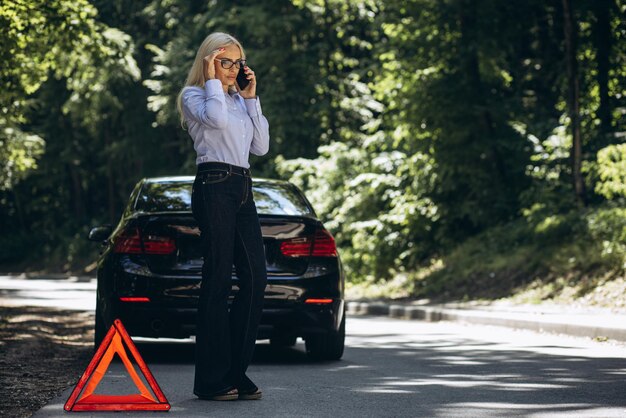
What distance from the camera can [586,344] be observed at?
1191cm

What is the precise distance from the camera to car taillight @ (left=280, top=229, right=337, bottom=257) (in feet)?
31.0

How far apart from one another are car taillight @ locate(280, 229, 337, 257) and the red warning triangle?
2.80 metres

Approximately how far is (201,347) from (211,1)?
31931 mm

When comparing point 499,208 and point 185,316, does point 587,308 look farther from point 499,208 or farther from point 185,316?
point 185,316

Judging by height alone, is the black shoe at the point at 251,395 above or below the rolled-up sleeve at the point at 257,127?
below

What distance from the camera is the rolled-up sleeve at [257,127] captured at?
7.15 meters

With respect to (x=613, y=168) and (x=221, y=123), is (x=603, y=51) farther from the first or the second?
(x=221, y=123)

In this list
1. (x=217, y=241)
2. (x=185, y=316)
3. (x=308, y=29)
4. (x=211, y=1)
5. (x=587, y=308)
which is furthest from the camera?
(x=211, y=1)

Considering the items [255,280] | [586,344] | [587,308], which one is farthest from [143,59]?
[255,280]

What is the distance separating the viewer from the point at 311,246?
9.55 meters

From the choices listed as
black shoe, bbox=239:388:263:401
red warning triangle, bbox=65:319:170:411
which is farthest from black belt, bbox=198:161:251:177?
black shoe, bbox=239:388:263:401

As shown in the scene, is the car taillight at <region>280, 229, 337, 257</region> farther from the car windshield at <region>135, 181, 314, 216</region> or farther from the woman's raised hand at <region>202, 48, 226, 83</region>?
the woman's raised hand at <region>202, 48, 226, 83</region>

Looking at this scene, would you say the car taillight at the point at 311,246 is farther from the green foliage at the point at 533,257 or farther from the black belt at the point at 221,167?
the green foliage at the point at 533,257

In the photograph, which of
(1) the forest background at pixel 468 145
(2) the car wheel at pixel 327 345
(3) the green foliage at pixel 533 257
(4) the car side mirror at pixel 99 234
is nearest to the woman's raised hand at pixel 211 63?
(2) the car wheel at pixel 327 345
